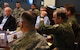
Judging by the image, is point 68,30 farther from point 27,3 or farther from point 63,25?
point 27,3

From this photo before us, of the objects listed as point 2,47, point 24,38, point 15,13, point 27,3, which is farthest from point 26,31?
point 27,3

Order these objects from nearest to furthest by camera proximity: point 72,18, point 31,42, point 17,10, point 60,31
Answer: point 31,42 < point 60,31 < point 72,18 < point 17,10

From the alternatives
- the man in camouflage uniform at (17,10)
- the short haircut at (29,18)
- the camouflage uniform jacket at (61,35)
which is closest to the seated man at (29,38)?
the short haircut at (29,18)

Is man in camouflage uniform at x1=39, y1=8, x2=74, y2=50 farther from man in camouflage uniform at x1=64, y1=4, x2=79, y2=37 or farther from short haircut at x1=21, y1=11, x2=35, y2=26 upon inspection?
man in camouflage uniform at x1=64, y1=4, x2=79, y2=37

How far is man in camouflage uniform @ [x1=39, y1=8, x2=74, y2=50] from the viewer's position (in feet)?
9.93

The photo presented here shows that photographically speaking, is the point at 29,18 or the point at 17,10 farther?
the point at 17,10

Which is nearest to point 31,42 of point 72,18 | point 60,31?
point 60,31

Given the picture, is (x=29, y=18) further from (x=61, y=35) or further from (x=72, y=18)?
(x=72, y=18)

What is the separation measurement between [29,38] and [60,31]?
857 mm

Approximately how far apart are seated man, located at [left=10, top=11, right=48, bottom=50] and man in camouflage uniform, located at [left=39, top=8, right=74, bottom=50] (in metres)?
0.71

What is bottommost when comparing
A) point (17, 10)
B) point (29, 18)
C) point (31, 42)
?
point (17, 10)

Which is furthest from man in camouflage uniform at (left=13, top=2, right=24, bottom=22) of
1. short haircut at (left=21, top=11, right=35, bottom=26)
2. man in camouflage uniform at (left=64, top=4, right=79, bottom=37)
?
short haircut at (left=21, top=11, right=35, bottom=26)

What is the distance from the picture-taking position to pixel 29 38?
90.4 inches

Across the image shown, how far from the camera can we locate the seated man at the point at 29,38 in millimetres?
2267
